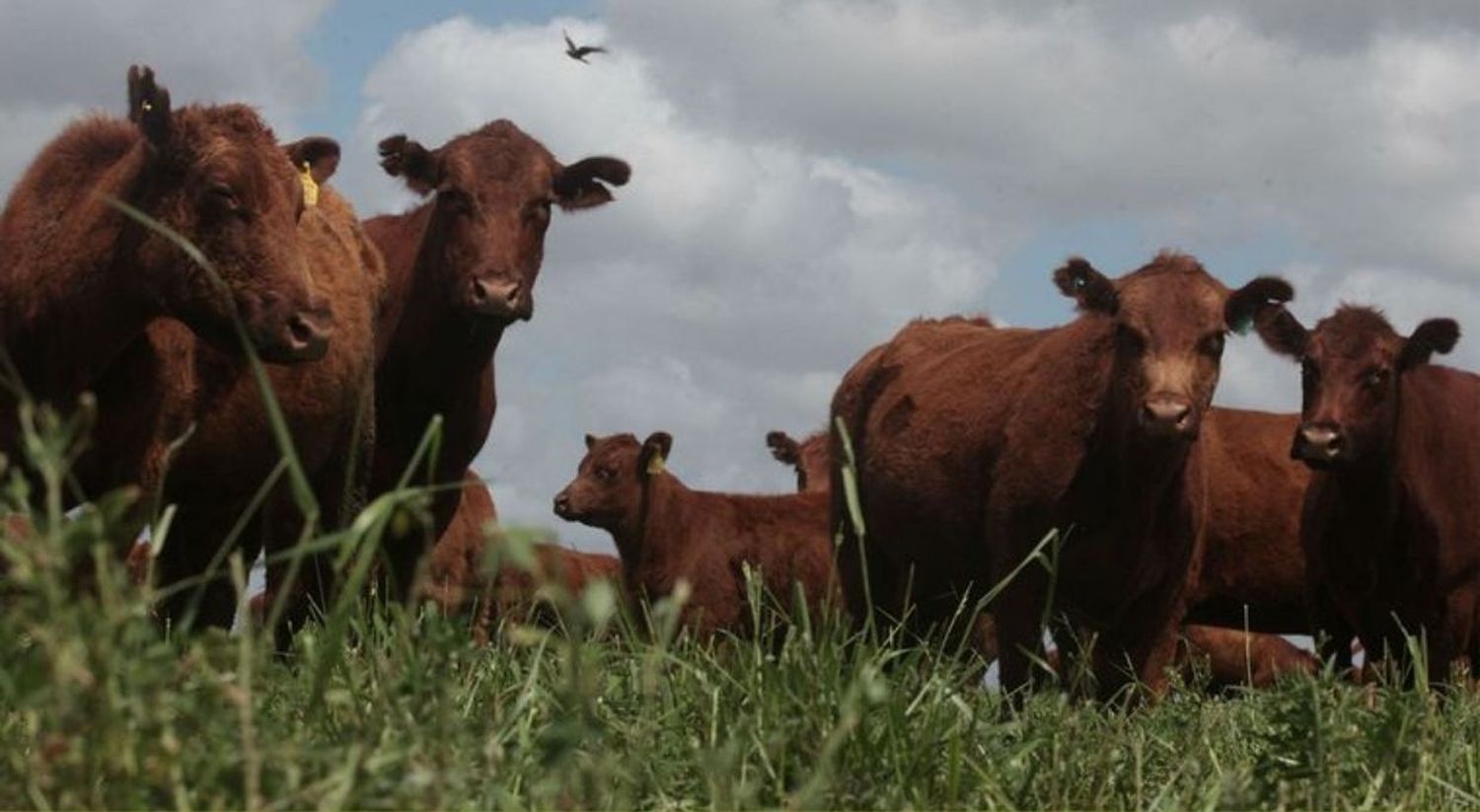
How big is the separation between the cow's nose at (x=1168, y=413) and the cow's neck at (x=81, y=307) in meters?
4.32

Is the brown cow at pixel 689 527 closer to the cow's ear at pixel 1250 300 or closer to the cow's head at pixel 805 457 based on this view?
the cow's head at pixel 805 457

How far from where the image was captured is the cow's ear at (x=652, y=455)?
2320cm

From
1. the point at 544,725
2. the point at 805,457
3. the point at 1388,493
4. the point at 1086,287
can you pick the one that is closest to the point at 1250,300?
the point at 1086,287

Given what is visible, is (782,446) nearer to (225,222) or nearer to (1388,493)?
(1388,493)

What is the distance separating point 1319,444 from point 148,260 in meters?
7.03

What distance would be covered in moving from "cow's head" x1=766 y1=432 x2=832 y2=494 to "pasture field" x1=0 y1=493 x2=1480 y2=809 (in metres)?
19.4

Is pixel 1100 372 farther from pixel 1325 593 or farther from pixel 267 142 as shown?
pixel 267 142

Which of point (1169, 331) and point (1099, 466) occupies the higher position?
point (1169, 331)

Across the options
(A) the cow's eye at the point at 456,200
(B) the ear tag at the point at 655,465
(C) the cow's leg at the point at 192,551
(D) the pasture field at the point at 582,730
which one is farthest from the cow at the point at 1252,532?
(D) the pasture field at the point at 582,730

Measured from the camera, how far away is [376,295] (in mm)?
10727

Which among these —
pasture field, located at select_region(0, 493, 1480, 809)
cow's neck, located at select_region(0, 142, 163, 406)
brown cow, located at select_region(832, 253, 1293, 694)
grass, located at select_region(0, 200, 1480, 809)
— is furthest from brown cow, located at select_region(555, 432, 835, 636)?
pasture field, located at select_region(0, 493, 1480, 809)

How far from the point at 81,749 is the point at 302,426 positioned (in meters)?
7.15

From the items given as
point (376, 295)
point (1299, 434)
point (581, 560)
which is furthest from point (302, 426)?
point (581, 560)

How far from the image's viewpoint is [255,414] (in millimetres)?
9195
